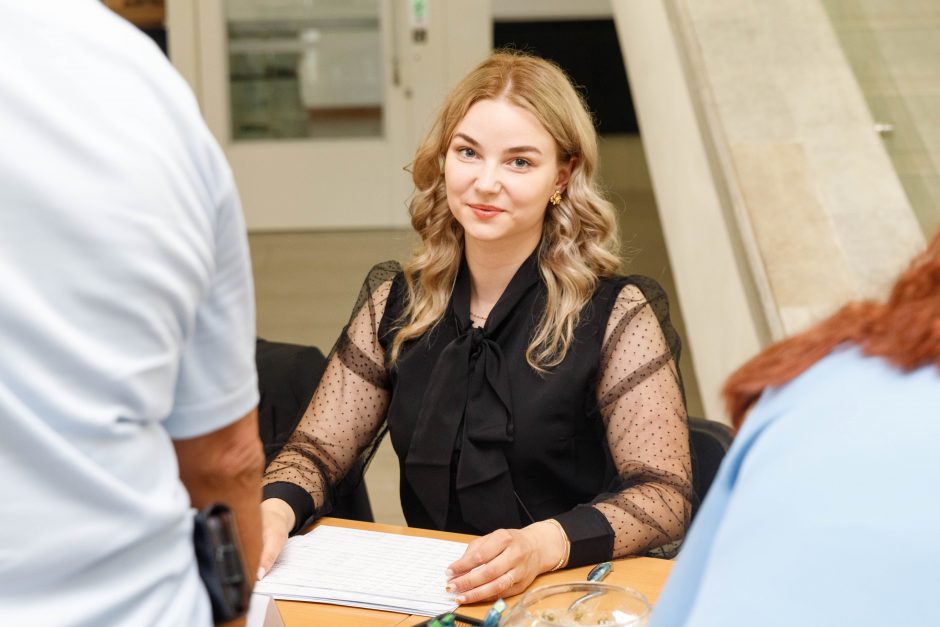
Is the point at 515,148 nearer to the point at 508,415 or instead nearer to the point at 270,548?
the point at 508,415

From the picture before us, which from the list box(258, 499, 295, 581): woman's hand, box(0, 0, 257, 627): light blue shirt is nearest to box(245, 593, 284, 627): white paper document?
box(258, 499, 295, 581): woman's hand

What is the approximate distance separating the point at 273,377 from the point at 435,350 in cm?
49

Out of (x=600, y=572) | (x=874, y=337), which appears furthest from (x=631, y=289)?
(x=874, y=337)

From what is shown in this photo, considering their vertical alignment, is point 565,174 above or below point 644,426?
above

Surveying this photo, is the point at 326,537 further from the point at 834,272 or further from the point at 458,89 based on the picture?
the point at 834,272

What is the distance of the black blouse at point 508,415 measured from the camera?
228cm

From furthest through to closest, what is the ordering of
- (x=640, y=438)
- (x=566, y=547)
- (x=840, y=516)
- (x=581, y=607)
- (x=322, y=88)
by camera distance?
1. (x=322, y=88)
2. (x=640, y=438)
3. (x=566, y=547)
4. (x=581, y=607)
5. (x=840, y=516)

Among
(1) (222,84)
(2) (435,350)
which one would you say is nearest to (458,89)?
(2) (435,350)

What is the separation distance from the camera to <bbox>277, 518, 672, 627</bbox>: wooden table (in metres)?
1.68

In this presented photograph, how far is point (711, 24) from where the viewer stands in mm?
4316

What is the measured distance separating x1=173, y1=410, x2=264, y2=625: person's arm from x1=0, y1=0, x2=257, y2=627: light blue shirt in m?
0.12

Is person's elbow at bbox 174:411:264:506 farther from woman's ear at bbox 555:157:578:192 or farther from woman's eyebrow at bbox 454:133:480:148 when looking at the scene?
woman's ear at bbox 555:157:578:192

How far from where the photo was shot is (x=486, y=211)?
2.39 meters

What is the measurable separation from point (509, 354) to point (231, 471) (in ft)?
4.23
